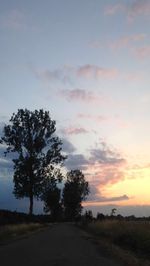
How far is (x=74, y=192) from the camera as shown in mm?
147125

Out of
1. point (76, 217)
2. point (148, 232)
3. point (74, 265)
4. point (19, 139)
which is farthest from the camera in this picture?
point (76, 217)

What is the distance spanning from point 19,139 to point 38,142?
8.70ft

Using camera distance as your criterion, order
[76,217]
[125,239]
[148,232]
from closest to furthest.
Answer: [148,232] < [125,239] < [76,217]

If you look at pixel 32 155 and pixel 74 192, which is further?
pixel 74 192

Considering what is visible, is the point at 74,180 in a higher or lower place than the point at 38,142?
higher

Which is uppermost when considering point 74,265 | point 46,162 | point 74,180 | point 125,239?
point 74,180

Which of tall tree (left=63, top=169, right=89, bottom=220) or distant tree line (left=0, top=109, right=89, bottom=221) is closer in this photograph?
distant tree line (left=0, top=109, right=89, bottom=221)

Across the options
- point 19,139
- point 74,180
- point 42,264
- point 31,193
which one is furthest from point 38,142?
point 74,180

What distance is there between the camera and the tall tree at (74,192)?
14750 cm

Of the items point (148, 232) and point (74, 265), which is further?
point (148, 232)

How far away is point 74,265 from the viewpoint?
16.0 metres

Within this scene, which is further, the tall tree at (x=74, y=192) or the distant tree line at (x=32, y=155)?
the tall tree at (x=74, y=192)

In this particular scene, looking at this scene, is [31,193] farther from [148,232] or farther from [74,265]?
[74,265]

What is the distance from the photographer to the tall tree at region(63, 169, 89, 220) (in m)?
148
